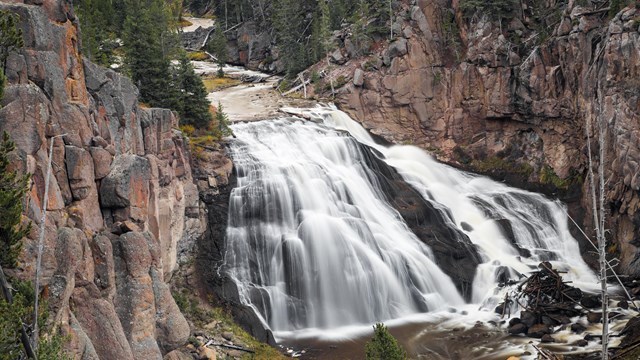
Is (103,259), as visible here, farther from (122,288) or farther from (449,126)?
(449,126)

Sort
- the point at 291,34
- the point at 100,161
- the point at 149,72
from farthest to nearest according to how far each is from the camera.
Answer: the point at 291,34 < the point at 149,72 < the point at 100,161

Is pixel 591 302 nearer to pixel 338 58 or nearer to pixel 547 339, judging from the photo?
pixel 547 339

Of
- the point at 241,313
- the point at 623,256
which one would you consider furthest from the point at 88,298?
the point at 623,256

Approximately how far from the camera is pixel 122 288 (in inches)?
637

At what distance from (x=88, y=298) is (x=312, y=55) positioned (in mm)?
42394

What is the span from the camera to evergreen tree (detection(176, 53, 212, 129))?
3278 cm

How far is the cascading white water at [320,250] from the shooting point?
85.5ft

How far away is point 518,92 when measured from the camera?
128 ft

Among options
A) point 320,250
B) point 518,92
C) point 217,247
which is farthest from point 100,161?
point 518,92

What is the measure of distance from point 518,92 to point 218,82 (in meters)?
32.5

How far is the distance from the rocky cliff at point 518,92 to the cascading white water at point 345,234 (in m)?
3.13

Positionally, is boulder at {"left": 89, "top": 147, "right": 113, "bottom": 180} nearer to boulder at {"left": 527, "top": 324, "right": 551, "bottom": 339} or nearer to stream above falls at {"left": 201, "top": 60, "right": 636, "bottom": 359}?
stream above falls at {"left": 201, "top": 60, "right": 636, "bottom": 359}

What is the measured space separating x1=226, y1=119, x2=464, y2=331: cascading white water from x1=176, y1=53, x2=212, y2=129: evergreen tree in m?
2.87

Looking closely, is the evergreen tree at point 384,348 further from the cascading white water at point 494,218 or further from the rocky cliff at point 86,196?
the cascading white water at point 494,218
